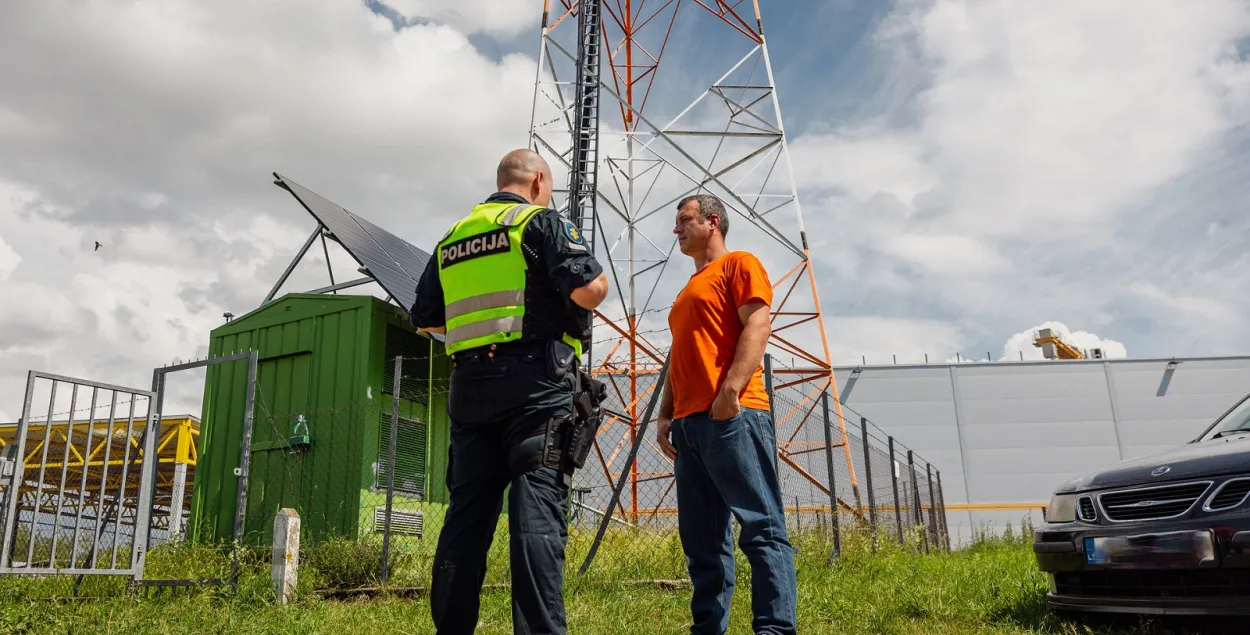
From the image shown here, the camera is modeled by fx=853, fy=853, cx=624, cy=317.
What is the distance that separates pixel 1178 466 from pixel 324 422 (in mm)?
6804

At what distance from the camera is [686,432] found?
337 centimetres

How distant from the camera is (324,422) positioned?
26.2 feet

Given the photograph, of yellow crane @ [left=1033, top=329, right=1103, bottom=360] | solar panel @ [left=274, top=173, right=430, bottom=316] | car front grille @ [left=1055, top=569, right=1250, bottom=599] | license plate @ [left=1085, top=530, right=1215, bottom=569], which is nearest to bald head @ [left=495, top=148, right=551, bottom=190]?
license plate @ [left=1085, top=530, right=1215, bottom=569]

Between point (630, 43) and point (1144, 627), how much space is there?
12316 mm

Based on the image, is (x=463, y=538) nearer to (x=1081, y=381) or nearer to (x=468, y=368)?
(x=468, y=368)

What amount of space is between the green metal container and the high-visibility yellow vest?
17.3ft

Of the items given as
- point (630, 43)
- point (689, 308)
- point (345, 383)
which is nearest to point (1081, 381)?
point (630, 43)

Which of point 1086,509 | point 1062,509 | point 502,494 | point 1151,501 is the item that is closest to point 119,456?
point 502,494

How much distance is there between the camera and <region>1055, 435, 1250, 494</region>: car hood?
3348 millimetres

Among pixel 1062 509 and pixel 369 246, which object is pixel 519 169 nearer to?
pixel 1062 509

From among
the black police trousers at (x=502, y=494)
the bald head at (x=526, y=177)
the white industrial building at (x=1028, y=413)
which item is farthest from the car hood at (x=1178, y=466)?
the white industrial building at (x=1028, y=413)

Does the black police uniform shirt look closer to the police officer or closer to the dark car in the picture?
the police officer

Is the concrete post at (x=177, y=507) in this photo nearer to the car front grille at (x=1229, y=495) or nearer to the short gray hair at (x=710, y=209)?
the short gray hair at (x=710, y=209)

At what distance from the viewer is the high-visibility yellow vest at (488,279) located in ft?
8.84
